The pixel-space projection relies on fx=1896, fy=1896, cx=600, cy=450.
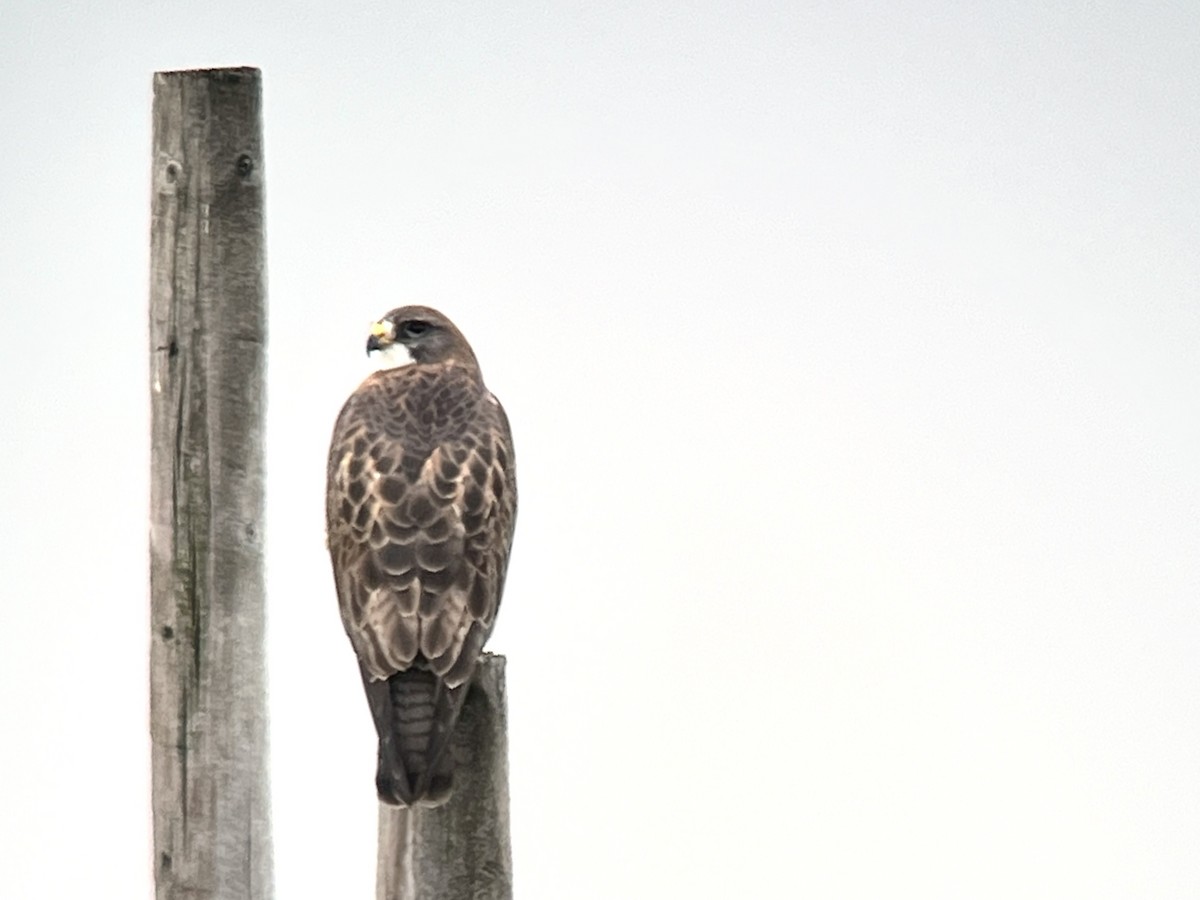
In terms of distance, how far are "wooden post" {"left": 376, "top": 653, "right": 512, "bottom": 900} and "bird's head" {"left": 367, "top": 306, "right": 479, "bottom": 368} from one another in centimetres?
227

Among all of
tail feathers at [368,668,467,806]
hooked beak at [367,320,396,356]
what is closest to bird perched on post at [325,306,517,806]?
tail feathers at [368,668,467,806]

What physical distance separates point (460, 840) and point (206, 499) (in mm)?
1243

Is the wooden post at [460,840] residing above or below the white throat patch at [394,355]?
below

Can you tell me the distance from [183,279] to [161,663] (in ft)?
3.68

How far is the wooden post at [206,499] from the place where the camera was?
5500mm

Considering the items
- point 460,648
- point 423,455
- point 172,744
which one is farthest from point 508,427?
point 172,744

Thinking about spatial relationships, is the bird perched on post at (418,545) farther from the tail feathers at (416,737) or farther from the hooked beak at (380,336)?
the hooked beak at (380,336)

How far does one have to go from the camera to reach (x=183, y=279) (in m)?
5.53

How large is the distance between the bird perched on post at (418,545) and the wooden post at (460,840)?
0.06 m

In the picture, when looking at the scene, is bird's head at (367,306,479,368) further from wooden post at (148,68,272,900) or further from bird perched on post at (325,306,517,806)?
wooden post at (148,68,272,900)

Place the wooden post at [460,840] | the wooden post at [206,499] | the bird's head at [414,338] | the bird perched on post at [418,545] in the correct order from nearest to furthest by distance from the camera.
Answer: the wooden post at [460,840] → the bird perched on post at [418,545] → the wooden post at [206,499] → the bird's head at [414,338]

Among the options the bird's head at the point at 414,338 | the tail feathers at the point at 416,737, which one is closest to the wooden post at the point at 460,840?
the tail feathers at the point at 416,737

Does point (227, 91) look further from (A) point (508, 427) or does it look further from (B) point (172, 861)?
(B) point (172, 861)

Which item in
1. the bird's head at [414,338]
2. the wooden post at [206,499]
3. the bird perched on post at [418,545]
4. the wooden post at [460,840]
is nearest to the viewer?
the wooden post at [460,840]
